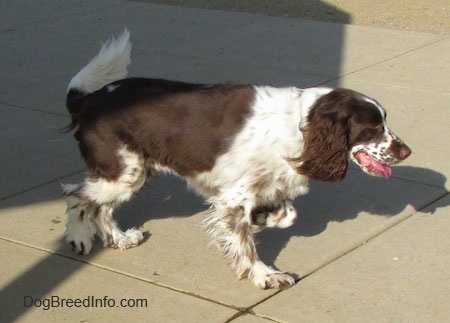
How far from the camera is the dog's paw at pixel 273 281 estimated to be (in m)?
5.50

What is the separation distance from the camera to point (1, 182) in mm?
7227

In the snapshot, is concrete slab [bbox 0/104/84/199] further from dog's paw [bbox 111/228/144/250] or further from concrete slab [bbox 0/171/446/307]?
dog's paw [bbox 111/228/144/250]

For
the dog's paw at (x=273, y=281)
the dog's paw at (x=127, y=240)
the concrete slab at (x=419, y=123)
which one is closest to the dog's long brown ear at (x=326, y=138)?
the dog's paw at (x=273, y=281)

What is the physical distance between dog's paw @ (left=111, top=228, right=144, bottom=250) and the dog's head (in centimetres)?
129

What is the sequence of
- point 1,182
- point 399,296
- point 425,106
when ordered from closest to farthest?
point 399,296
point 1,182
point 425,106

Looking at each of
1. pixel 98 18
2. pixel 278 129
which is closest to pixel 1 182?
pixel 278 129

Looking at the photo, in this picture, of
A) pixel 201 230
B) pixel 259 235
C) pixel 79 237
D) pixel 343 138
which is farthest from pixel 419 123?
pixel 79 237

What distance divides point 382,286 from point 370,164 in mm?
730

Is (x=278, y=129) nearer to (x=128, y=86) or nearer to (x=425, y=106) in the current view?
(x=128, y=86)

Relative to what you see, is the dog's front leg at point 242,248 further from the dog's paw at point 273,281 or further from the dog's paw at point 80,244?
the dog's paw at point 80,244

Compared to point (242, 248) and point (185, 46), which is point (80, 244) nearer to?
point (242, 248)

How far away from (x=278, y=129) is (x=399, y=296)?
1204 mm

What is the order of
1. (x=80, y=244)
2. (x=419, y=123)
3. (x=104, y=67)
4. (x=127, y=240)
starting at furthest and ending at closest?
(x=419, y=123), (x=104, y=67), (x=127, y=240), (x=80, y=244)

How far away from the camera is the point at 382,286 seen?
5551 millimetres
